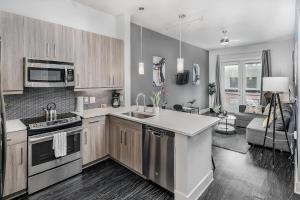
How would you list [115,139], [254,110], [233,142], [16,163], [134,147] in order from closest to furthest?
[16,163] → [134,147] → [115,139] → [233,142] → [254,110]

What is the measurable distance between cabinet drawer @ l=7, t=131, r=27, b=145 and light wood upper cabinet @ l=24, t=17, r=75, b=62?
1.09 meters

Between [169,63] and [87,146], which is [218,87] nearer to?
[169,63]

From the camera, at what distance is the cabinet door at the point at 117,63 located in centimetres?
365

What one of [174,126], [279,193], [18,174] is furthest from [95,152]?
[279,193]

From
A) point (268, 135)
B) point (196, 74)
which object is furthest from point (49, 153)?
point (196, 74)

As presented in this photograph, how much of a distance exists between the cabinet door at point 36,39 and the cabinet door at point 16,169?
1297mm

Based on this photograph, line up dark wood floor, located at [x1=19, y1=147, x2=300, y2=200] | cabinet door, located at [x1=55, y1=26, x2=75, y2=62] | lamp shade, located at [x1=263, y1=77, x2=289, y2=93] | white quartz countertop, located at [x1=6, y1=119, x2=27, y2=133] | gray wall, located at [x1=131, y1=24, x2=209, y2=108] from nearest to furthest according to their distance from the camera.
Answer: white quartz countertop, located at [x1=6, y1=119, x2=27, y2=133] → dark wood floor, located at [x1=19, y1=147, x2=300, y2=200] → cabinet door, located at [x1=55, y1=26, x2=75, y2=62] → lamp shade, located at [x1=263, y1=77, x2=289, y2=93] → gray wall, located at [x1=131, y1=24, x2=209, y2=108]

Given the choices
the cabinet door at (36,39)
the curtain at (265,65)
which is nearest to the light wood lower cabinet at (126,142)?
the cabinet door at (36,39)

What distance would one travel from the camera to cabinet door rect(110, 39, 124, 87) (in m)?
3.65

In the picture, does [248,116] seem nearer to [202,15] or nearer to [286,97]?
[286,97]

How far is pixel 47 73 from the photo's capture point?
8.82 feet

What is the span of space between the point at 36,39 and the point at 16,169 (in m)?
1.82

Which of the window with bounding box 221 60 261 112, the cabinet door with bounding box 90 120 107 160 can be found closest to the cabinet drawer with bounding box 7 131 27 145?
the cabinet door with bounding box 90 120 107 160

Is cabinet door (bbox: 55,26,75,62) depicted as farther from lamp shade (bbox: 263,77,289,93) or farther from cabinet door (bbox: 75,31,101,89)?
lamp shade (bbox: 263,77,289,93)
